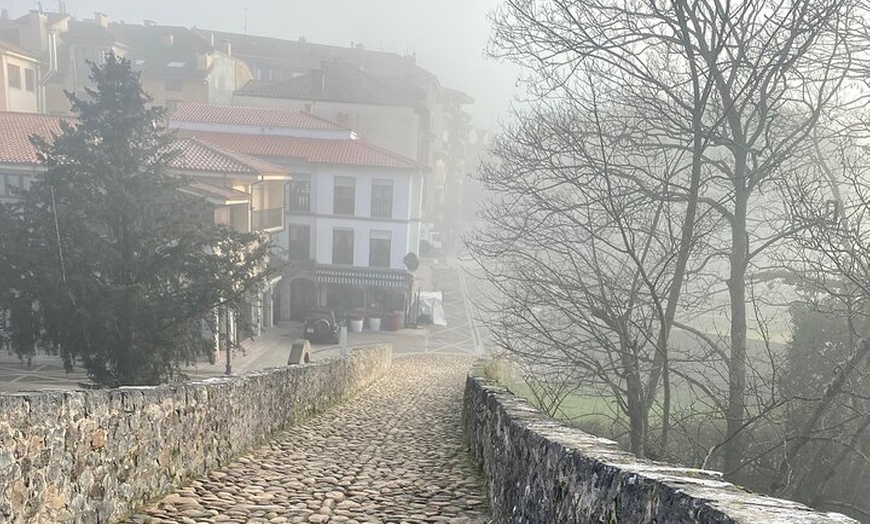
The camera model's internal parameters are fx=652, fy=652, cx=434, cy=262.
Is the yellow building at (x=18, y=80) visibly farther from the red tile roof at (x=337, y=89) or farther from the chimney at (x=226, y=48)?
the chimney at (x=226, y=48)

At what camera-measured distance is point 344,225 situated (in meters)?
38.4

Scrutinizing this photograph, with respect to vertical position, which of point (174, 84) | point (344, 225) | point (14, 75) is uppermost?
point (174, 84)

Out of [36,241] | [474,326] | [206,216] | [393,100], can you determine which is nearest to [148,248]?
[36,241]

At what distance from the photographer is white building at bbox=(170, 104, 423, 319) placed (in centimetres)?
3791

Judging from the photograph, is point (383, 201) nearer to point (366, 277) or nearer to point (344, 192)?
point (344, 192)

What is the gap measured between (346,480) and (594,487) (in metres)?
4.02

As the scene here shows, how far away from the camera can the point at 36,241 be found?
17.3 m

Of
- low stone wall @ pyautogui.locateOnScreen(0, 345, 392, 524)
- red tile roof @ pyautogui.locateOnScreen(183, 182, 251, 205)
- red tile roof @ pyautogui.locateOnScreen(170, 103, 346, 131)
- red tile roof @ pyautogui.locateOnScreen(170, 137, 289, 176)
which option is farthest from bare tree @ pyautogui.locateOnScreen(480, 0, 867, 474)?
red tile roof @ pyautogui.locateOnScreen(170, 103, 346, 131)

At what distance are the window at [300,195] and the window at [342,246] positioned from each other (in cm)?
230

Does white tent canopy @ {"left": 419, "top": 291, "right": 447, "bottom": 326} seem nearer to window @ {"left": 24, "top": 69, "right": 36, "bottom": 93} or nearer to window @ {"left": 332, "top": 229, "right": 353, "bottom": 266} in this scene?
window @ {"left": 332, "top": 229, "right": 353, "bottom": 266}

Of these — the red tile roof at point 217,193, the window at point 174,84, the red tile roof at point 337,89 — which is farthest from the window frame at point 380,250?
the window at point 174,84

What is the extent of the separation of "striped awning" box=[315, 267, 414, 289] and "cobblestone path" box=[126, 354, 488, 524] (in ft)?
88.6

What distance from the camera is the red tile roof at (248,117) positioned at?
40.5 metres

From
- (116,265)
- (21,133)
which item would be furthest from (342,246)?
(116,265)
